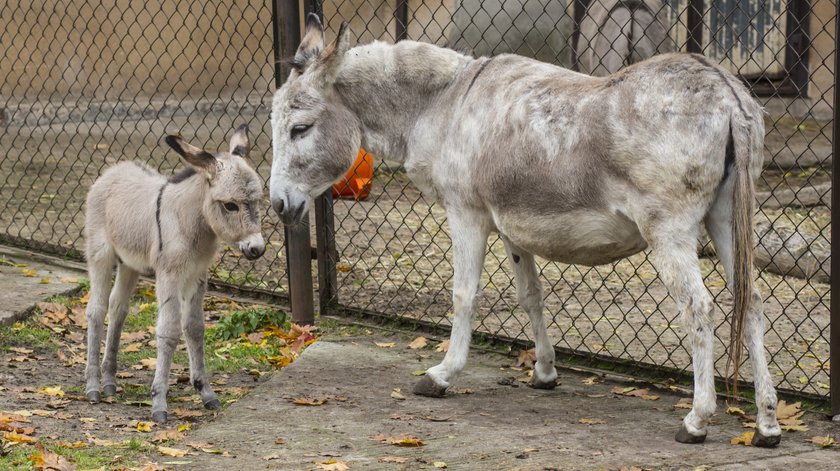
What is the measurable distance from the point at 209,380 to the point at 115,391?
1.57 feet

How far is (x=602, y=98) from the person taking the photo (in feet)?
15.0

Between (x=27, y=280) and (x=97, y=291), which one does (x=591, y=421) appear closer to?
(x=97, y=291)

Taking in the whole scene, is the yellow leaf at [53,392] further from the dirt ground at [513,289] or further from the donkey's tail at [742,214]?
the donkey's tail at [742,214]

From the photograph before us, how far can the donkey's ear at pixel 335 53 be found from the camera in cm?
509

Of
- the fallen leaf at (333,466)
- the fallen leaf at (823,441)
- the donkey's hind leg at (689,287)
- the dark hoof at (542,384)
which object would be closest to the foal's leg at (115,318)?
the fallen leaf at (333,466)

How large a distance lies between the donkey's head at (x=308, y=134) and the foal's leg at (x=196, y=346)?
0.55 m

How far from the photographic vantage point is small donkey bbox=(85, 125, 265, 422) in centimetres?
486

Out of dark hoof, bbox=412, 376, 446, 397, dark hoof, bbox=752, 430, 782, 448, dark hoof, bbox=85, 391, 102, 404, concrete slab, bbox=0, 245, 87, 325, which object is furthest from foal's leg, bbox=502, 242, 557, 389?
concrete slab, bbox=0, 245, 87, 325

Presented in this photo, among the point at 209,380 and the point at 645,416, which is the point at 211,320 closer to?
the point at 209,380

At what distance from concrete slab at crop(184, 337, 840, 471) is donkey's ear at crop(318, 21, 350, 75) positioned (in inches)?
57.6

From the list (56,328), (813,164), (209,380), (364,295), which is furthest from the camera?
(813,164)

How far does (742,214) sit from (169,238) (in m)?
2.34

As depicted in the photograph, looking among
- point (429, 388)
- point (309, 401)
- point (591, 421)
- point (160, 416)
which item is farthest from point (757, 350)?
point (160, 416)

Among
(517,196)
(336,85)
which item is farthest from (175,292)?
(517,196)
